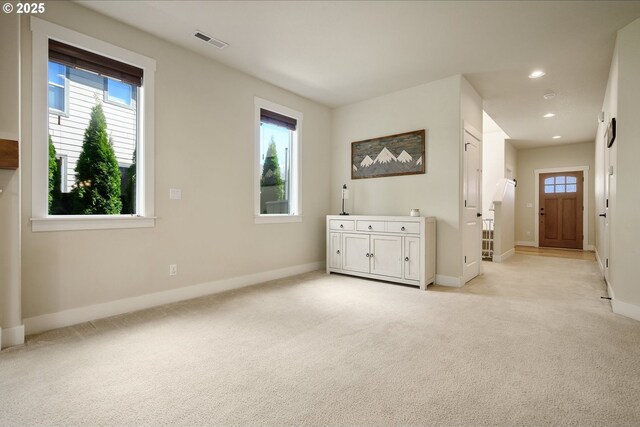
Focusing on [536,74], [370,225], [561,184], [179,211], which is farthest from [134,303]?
[561,184]

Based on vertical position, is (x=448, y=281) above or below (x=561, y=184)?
below

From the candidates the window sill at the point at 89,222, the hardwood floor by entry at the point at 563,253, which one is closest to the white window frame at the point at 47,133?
the window sill at the point at 89,222

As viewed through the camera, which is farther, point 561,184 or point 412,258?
point 561,184

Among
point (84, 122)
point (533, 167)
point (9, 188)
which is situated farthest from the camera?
point (533, 167)

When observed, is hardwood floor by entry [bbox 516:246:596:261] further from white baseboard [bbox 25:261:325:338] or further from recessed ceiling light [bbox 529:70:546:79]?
white baseboard [bbox 25:261:325:338]

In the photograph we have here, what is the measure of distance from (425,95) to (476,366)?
3504mm

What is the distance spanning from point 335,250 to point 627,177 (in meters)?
3.30

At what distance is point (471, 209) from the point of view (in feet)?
14.8

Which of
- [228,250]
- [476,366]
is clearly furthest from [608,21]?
[228,250]

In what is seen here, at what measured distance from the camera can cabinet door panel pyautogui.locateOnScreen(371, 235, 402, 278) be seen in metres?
4.09

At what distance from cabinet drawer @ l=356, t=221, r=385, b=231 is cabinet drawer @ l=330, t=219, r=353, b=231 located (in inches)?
5.3

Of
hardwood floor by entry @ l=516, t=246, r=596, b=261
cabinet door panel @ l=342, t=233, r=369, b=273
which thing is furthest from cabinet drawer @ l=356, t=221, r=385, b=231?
hardwood floor by entry @ l=516, t=246, r=596, b=261

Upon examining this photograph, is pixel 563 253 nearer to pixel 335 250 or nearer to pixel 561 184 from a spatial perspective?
pixel 561 184

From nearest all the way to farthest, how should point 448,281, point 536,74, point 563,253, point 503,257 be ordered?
point 536,74, point 448,281, point 503,257, point 563,253
